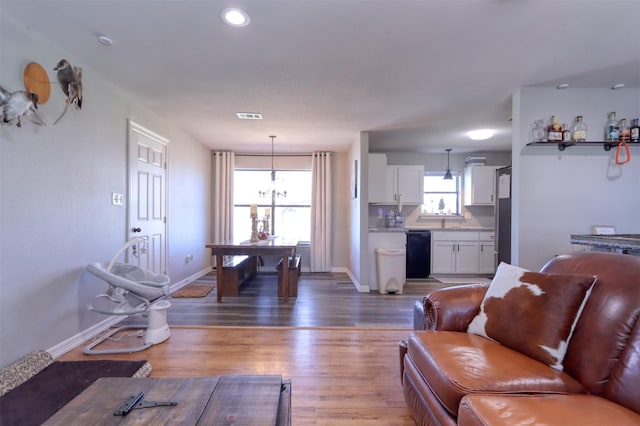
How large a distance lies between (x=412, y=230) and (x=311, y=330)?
3150 mm

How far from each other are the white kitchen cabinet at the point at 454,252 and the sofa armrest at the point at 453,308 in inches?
143

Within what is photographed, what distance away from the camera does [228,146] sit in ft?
17.4

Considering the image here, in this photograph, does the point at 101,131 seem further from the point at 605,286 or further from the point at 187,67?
the point at 605,286

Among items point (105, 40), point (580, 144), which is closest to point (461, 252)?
point (580, 144)

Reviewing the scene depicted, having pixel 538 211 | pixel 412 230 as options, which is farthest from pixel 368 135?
pixel 538 211

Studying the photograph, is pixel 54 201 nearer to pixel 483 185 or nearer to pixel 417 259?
pixel 417 259

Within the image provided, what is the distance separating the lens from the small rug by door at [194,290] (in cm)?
382

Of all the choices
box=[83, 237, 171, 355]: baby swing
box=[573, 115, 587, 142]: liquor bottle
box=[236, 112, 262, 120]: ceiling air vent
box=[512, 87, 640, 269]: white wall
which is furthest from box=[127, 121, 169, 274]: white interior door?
box=[573, 115, 587, 142]: liquor bottle

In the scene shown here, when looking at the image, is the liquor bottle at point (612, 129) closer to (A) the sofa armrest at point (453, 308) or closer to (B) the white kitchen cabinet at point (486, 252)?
(A) the sofa armrest at point (453, 308)

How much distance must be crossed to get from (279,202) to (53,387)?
4389mm

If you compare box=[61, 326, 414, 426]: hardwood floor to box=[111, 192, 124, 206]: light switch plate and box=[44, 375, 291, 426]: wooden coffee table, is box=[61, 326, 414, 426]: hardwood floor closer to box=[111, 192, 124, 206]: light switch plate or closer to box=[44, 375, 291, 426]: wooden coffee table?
box=[44, 375, 291, 426]: wooden coffee table

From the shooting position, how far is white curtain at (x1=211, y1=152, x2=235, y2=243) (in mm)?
5566

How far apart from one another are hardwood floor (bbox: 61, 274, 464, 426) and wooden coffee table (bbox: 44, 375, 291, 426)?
649 millimetres

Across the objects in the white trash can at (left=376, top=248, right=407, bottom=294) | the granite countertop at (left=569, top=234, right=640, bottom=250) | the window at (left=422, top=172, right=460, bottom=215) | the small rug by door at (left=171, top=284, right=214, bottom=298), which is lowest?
the small rug by door at (left=171, top=284, right=214, bottom=298)
